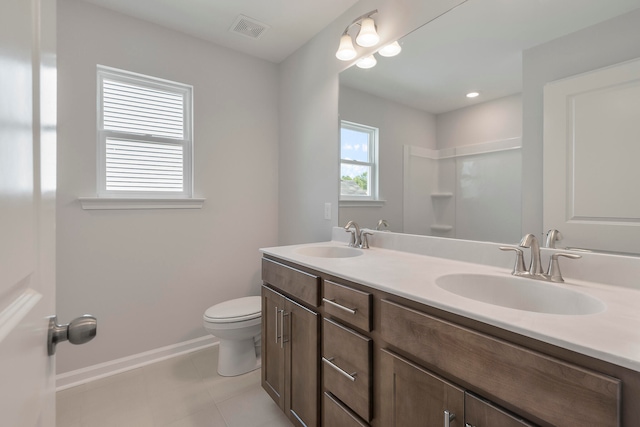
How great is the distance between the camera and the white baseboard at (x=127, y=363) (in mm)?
1870

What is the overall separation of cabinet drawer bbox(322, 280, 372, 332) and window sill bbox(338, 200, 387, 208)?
2.58ft

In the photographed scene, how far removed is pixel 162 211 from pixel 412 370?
203 centimetres

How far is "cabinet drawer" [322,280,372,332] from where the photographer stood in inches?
40.9

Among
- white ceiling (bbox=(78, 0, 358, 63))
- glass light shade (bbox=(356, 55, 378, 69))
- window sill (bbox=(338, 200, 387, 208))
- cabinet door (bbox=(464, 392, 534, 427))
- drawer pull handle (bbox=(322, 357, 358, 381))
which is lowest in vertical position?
drawer pull handle (bbox=(322, 357, 358, 381))

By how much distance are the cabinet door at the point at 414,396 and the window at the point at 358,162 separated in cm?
113

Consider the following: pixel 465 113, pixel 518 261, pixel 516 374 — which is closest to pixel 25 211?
pixel 516 374

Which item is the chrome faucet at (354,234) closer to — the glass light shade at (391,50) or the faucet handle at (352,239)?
the faucet handle at (352,239)

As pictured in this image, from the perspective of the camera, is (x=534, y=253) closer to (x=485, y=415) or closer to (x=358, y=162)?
(x=485, y=415)

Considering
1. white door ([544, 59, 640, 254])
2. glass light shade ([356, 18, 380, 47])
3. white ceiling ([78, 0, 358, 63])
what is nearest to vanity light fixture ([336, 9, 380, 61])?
glass light shade ([356, 18, 380, 47])

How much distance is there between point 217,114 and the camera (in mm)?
2395

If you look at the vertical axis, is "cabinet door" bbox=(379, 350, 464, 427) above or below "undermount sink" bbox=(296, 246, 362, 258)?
below

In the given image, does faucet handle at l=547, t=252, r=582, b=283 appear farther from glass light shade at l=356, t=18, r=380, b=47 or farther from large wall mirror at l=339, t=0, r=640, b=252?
glass light shade at l=356, t=18, r=380, b=47

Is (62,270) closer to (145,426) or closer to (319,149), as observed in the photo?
(145,426)

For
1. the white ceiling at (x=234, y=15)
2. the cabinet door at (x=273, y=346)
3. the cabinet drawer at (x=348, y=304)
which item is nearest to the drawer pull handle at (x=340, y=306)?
the cabinet drawer at (x=348, y=304)
